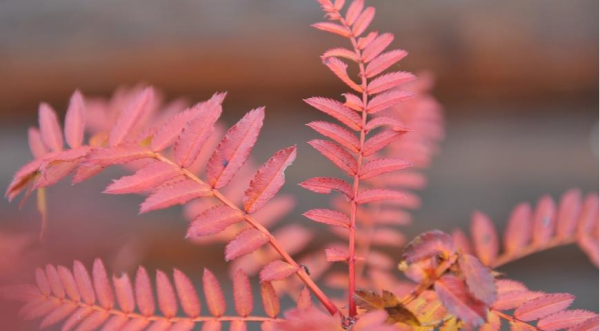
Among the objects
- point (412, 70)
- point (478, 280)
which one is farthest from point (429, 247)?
point (412, 70)

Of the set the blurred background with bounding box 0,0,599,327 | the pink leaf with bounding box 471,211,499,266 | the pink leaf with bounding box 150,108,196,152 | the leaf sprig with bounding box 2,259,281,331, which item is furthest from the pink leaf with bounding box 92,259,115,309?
the blurred background with bounding box 0,0,599,327

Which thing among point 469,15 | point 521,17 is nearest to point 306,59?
point 469,15

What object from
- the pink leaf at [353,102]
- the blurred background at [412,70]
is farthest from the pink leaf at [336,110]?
the blurred background at [412,70]

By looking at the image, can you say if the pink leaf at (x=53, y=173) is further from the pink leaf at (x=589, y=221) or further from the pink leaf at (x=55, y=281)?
the pink leaf at (x=589, y=221)

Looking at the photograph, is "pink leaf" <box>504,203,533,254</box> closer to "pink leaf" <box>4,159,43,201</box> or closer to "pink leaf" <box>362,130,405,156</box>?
"pink leaf" <box>362,130,405,156</box>

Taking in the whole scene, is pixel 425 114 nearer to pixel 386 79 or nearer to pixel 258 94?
pixel 386 79

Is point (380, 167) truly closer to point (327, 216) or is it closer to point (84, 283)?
point (327, 216)
